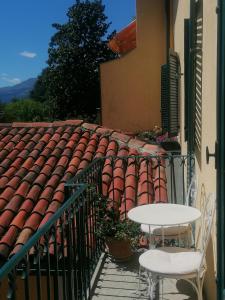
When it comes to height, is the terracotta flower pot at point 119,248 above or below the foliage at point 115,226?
below

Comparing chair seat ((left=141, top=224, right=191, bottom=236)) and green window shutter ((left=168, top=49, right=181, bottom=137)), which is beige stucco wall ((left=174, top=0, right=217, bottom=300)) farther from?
green window shutter ((left=168, top=49, right=181, bottom=137))

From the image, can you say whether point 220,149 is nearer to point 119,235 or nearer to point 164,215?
point 164,215

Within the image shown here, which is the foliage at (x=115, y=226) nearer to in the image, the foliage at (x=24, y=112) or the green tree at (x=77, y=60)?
the green tree at (x=77, y=60)

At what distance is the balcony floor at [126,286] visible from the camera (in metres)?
3.90

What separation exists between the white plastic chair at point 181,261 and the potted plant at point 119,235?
3.71 ft

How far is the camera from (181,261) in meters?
3.28

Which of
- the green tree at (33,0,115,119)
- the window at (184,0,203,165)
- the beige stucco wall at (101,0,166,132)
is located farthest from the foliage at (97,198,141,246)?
the green tree at (33,0,115,119)

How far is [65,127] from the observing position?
934 centimetres

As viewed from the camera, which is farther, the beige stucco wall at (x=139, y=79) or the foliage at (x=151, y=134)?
the beige stucco wall at (x=139, y=79)

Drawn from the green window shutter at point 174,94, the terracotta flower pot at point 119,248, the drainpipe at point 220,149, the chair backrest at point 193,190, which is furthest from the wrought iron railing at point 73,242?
the drainpipe at point 220,149

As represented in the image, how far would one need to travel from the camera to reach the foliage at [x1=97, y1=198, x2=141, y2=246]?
4.69 meters

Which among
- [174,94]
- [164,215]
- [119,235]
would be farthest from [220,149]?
[174,94]

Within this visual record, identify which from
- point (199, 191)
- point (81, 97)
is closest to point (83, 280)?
point (199, 191)

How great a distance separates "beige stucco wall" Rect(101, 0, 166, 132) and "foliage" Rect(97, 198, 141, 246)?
7656 millimetres
